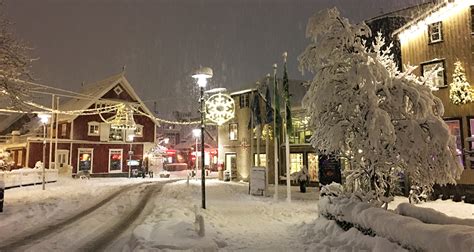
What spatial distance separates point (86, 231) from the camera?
11.6 m

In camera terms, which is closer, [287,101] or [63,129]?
[287,101]

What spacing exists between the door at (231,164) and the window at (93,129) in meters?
16.0

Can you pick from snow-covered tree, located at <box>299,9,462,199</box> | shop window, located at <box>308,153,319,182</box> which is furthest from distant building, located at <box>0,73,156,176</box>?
snow-covered tree, located at <box>299,9,462,199</box>

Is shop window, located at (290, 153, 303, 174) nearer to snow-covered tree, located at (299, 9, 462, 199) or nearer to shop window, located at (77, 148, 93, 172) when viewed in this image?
snow-covered tree, located at (299, 9, 462, 199)

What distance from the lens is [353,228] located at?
9000 millimetres

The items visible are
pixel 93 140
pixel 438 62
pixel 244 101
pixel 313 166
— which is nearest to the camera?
pixel 438 62

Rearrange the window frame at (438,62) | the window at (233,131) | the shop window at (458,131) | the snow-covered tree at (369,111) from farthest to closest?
the window at (233,131) < the window frame at (438,62) < the shop window at (458,131) < the snow-covered tree at (369,111)

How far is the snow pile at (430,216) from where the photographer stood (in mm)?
6637

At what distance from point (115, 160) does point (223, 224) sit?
32.7 metres

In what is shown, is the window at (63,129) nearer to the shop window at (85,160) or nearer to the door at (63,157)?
the door at (63,157)

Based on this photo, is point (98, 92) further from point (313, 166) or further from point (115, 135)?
point (313, 166)

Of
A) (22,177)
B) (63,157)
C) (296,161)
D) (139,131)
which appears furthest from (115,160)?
(296,161)

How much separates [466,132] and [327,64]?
1146cm

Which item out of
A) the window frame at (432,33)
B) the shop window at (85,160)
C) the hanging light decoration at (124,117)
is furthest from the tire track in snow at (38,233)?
the shop window at (85,160)
